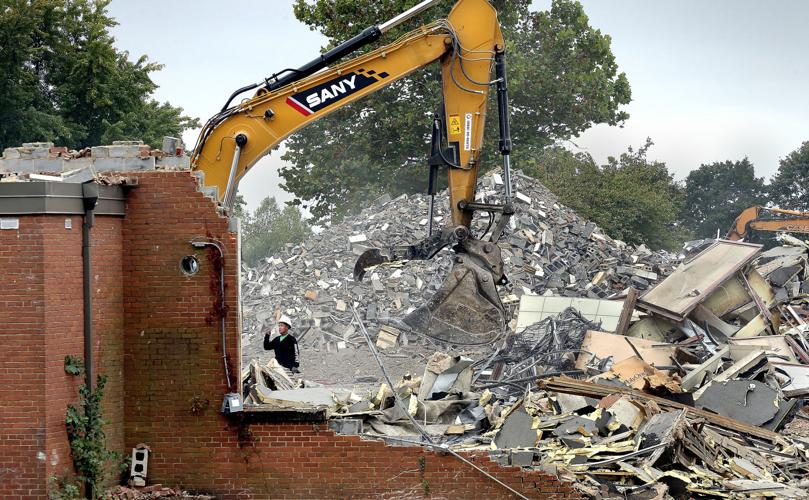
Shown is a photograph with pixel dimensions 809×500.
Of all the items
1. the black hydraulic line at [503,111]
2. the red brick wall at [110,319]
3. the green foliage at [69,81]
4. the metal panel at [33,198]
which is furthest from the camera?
the green foliage at [69,81]

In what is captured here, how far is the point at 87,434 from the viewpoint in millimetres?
10438

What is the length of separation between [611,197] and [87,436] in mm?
31939

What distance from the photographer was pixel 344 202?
A: 3891 centimetres

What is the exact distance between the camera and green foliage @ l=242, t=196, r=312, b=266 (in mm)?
53812

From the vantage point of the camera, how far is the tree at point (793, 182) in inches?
2333

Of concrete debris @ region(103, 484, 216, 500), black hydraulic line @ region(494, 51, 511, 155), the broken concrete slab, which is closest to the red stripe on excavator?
black hydraulic line @ region(494, 51, 511, 155)

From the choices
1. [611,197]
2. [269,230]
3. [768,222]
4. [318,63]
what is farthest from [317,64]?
[269,230]

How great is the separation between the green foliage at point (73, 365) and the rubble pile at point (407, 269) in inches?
472

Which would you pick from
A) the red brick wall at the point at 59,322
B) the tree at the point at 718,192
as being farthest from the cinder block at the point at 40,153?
the tree at the point at 718,192

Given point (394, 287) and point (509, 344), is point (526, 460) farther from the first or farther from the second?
point (394, 287)

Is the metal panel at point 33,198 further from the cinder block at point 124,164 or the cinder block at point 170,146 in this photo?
the cinder block at point 170,146

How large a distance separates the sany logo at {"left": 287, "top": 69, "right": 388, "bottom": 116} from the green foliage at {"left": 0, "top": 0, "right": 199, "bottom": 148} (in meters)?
22.9

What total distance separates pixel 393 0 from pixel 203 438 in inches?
1028

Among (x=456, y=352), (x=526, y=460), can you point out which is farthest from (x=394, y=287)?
(x=526, y=460)
